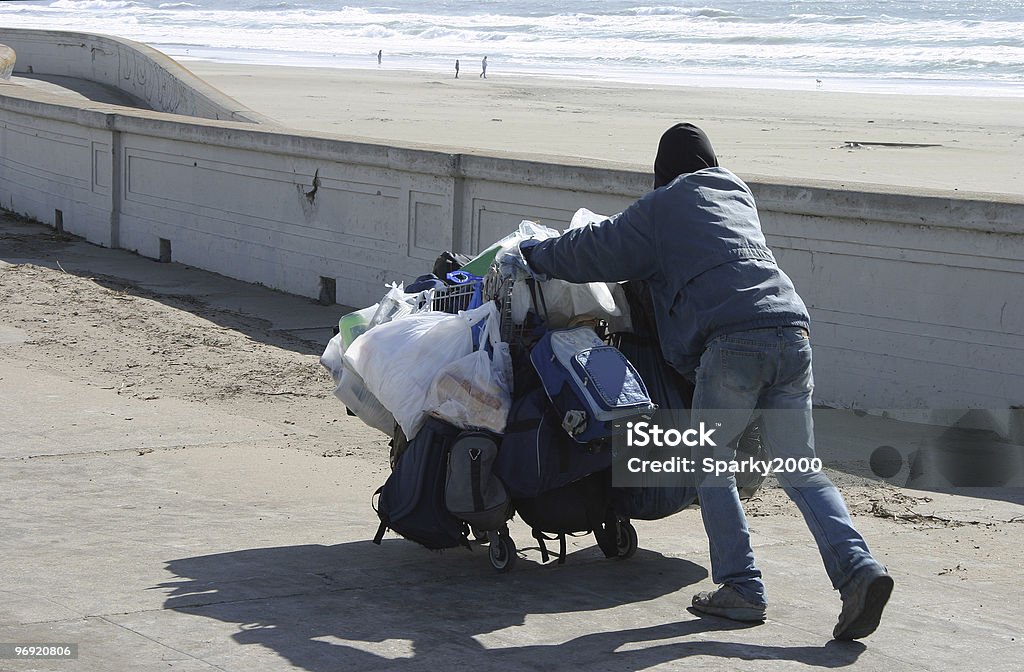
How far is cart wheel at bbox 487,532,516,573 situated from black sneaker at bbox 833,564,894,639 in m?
1.26

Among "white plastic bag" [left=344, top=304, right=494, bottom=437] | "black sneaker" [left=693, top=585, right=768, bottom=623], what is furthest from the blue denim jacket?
"black sneaker" [left=693, top=585, right=768, bottom=623]

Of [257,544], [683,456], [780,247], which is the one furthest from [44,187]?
[683,456]

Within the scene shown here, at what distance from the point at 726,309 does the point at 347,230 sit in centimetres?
675

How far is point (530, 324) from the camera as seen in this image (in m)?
4.93

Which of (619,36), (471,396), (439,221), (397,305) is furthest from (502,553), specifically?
(619,36)

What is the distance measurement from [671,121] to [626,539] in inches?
892

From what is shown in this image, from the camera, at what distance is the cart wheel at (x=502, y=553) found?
15.8 ft

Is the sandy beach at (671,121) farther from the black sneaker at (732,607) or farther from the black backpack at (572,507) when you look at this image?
the black sneaker at (732,607)

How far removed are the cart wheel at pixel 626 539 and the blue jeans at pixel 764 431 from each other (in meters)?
0.65

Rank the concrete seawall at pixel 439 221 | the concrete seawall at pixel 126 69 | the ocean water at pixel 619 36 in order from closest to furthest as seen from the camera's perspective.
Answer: the concrete seawall at pixel 439 221
the concrete seawall at pixel 126 69
the ocean water at pixel 619 36

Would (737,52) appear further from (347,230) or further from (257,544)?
(257,544)

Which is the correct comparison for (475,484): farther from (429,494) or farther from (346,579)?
(346,579)

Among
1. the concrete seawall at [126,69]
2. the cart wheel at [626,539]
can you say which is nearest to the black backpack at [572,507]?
the cart wheel at [626,539]

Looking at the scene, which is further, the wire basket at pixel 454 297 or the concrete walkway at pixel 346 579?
the wire basket at pixel 454 297
